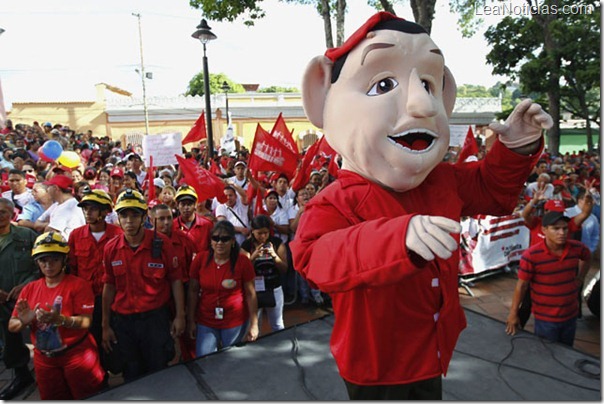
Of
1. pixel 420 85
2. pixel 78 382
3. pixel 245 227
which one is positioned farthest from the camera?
pixel 245 227

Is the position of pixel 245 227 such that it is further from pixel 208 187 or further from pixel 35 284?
pixel 35 284

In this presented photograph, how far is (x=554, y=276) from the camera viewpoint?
3480mm

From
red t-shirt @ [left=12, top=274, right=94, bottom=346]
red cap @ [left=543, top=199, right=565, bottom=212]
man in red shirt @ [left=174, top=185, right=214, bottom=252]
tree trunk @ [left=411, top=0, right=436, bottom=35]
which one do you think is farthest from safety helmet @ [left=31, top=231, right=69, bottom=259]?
tree trunk @ [left=411, top=0, right=436, bottom=35]

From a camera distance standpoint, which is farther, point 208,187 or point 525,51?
point 525,51

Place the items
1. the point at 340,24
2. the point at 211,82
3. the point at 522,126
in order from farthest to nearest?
the point at 211,82 < the point at 340,24 < the point at 522,126

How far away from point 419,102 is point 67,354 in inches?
112

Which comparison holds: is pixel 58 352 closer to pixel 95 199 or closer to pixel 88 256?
pixel 88 256

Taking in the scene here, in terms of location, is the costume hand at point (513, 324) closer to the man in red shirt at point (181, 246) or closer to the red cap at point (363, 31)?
the man in red shirt at point (181, 246)

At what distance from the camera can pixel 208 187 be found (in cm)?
537

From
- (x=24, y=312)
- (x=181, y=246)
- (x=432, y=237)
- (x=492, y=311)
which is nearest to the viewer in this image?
(x=432, y=237)

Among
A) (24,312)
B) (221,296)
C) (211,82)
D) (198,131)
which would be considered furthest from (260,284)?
(211,82)

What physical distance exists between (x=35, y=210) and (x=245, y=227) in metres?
2.25

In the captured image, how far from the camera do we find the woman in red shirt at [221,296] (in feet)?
11.3

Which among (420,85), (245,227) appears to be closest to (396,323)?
(420,85)
